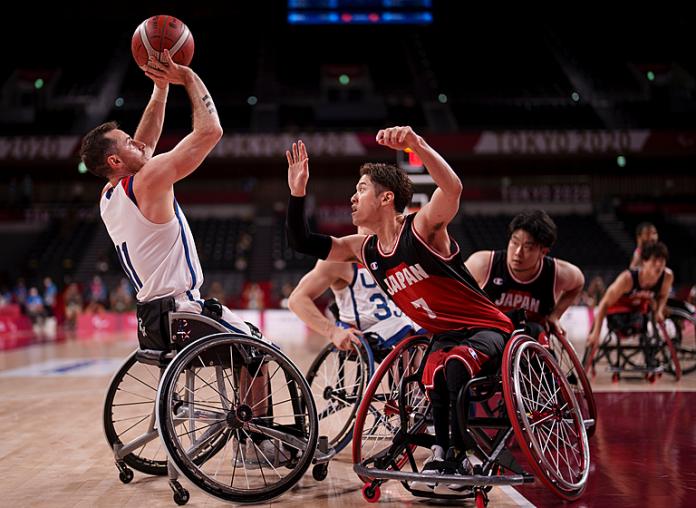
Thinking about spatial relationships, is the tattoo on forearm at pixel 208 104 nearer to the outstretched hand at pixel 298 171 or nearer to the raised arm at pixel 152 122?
the outstretched hand at pixel 298 171

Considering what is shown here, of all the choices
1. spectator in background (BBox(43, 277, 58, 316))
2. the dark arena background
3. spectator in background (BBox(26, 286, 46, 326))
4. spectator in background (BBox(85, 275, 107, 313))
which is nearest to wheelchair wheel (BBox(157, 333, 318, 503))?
the dark arena background

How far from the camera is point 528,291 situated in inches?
181

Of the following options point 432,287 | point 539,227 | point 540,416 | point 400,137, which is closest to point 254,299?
point 539,227

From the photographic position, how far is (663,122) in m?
25.5

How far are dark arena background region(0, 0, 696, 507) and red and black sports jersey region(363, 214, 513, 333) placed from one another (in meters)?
11.1

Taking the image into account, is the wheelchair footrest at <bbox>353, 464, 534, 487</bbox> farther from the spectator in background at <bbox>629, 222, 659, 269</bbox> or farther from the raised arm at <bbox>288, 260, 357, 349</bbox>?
the spectator in background at <bbox>629, 222, 659, 269</bbox>

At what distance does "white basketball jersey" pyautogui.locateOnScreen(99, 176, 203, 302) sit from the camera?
11.4 feet

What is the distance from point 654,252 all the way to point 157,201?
5074mm

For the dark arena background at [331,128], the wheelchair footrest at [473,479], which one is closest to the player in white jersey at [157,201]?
the wheelchair footrest at [473,479]

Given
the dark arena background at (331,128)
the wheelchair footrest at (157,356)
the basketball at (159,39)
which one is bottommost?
the wheelchair footrest at (157,356)

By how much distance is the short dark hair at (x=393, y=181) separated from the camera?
3.52 m

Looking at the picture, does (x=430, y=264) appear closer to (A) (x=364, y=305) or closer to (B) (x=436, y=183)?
(B) (x=436, y=183)

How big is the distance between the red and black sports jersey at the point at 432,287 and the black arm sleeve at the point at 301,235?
0.89ft

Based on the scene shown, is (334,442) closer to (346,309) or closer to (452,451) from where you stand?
(346,309)
